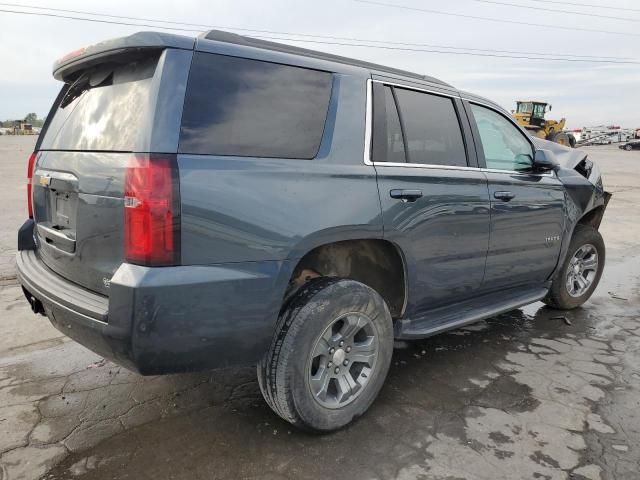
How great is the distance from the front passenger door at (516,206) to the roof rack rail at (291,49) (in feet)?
2.48

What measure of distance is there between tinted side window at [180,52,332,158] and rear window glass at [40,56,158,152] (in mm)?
204

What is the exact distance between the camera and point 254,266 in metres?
2.25

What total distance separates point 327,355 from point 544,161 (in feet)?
7.68

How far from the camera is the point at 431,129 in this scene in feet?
10.6

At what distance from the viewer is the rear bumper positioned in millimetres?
2055

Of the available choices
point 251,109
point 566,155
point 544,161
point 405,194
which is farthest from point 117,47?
point 566,155

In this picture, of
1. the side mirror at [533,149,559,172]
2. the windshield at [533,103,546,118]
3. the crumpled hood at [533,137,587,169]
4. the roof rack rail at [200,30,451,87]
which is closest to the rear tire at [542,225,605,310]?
the crumpled hood at [533,137,587,169]

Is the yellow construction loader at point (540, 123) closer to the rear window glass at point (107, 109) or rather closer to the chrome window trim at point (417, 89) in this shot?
the chrome window trim at point (417, 89)

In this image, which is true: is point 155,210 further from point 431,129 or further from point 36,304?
point 431,129

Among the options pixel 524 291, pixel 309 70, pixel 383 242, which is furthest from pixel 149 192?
pixel 524 291

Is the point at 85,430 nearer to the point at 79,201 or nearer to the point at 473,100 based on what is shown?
the point at 79,201

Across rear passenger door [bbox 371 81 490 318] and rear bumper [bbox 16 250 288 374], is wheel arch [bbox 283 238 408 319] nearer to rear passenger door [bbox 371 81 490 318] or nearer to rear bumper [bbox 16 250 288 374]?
rear passenger door [bbox 371 81 490 318]

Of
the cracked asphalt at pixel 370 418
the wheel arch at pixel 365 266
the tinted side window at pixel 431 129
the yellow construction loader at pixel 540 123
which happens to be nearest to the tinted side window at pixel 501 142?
the tinted side window at pixel 431 129

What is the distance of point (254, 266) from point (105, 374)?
173cm
